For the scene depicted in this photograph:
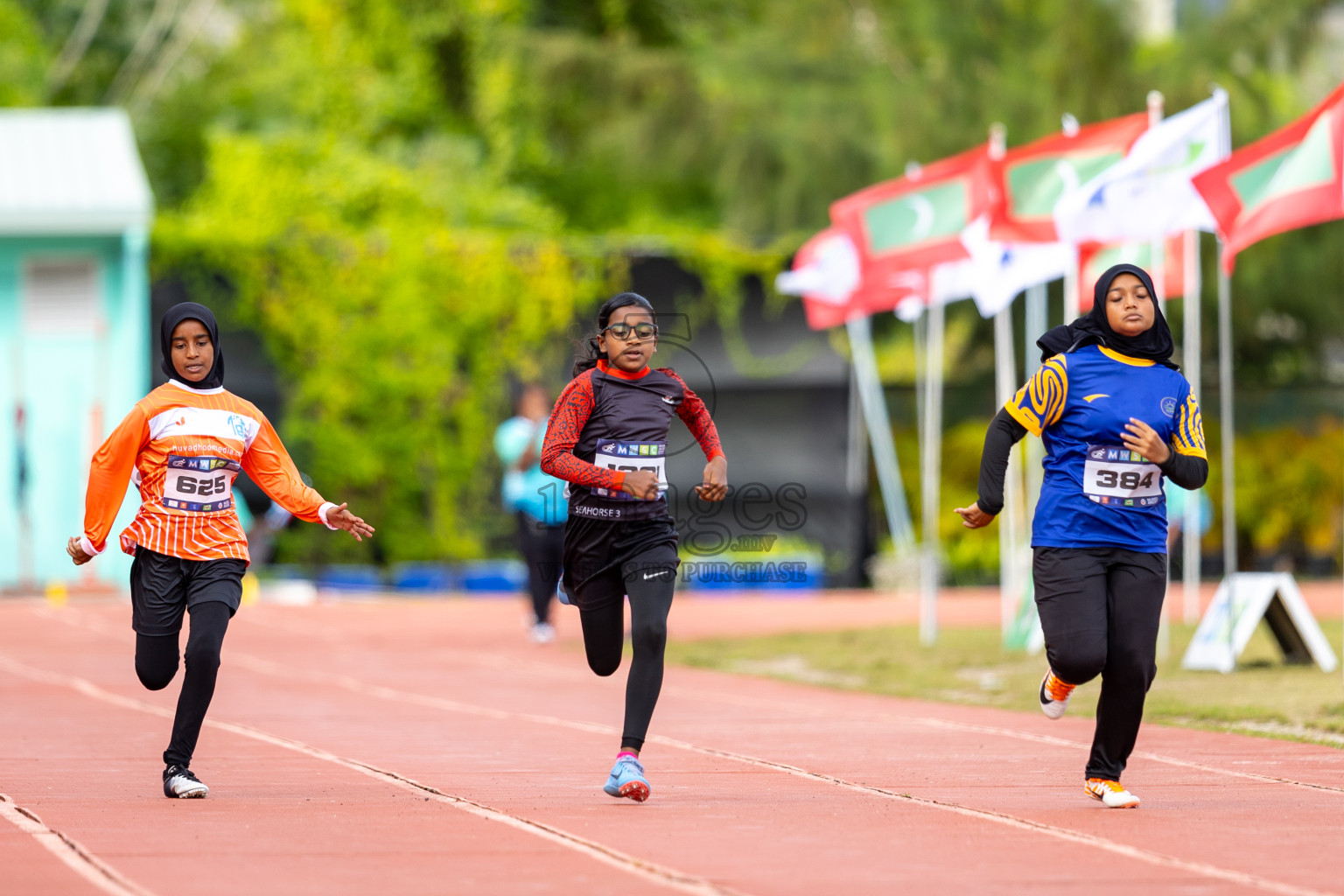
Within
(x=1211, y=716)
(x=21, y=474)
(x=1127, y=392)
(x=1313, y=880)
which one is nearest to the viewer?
(x=1313, y=880)

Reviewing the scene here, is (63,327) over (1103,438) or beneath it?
over

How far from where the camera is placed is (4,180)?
72.9 feet

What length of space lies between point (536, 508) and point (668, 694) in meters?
4.34

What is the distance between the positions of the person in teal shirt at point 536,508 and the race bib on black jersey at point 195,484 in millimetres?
8155

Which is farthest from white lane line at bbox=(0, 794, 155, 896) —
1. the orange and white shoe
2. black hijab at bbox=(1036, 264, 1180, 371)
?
black hijab at bbox=(1036, 264, 1180, 371)

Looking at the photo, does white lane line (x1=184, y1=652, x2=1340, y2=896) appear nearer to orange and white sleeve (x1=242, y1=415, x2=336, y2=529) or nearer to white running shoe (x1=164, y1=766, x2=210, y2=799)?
orange and white sleeve (x1=242, y1=415, x2=336, y2=529)

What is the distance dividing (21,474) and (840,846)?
17477mm

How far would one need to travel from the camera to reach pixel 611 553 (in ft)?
24.6

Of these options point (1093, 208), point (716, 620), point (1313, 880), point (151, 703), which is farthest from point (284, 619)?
point (1313, 880)

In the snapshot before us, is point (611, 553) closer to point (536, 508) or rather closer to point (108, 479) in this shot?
point (108, 479)

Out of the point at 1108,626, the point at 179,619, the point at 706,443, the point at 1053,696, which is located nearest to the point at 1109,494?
the point at 1108,626

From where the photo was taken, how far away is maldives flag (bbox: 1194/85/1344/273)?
455 inches

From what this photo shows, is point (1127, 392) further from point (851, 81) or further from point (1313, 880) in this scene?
point (851, 81)

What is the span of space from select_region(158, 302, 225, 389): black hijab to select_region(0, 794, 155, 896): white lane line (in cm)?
Answer: 172
